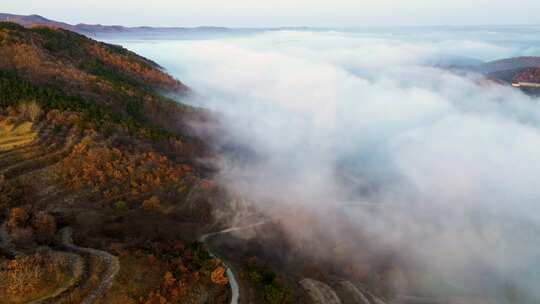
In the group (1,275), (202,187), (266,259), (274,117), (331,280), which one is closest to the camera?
(1,275)

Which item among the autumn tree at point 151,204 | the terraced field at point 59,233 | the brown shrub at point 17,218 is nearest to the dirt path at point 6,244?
the terraced field at point 59,233

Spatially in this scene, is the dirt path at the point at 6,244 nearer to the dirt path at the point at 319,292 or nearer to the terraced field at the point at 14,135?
the terraced field at the point at 14,135

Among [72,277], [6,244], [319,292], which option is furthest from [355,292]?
[6,244]

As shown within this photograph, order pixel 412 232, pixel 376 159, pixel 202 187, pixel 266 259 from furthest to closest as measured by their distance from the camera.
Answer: pixel 376 159
pixel 412 232
pixel 202 187
pixel 266 259

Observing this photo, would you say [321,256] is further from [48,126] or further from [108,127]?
[48,126]

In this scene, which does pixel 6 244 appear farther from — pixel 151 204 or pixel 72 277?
pixel 151 204

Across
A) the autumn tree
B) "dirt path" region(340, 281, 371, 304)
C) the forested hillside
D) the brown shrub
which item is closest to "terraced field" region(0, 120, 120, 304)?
the forested hillside

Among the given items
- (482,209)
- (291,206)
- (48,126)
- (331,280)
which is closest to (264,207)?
(291,206)

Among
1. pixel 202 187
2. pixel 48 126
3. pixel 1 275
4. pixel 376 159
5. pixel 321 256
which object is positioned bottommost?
pixel 376 159
